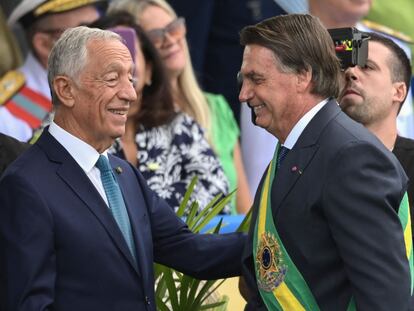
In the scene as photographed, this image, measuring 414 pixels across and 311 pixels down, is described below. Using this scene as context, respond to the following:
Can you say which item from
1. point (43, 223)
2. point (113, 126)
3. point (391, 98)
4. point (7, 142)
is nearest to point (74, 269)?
point (43, 223)

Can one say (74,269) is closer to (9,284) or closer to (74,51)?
(9,284)

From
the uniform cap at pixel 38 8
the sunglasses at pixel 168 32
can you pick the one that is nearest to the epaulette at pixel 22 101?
the uniform cap at pixel 38 8

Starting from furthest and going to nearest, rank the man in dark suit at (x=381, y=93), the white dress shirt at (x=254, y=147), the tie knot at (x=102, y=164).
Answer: the white dress shirt at (x=254, y=147) → the man in dark suit at (x=381, y=93) → the tie knot at (x=102, y=164)

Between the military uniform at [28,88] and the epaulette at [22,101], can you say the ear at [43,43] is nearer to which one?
the military uniform at [28,88]

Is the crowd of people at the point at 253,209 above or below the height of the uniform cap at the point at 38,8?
above

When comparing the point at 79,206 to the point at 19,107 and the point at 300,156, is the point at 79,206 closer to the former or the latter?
the point at 300,156

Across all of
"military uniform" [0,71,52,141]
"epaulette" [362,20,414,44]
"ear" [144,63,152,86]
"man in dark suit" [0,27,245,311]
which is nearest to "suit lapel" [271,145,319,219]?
"man in dark suit" [0,27,245,311]

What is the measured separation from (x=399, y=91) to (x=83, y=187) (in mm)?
1808

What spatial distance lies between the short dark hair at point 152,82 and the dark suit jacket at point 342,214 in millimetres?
2035

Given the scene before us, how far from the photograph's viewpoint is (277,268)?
424cm

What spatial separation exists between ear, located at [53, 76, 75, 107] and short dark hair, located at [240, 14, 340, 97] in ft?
2.28

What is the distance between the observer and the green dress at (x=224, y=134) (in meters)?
6.66

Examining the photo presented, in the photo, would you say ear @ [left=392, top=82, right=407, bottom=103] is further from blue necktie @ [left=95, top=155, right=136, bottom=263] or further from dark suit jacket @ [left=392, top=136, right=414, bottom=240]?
blue necktie @ [left=95, top=155, right=136, bottom=263]

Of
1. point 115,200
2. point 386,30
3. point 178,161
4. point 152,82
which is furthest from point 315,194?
point 386,30
